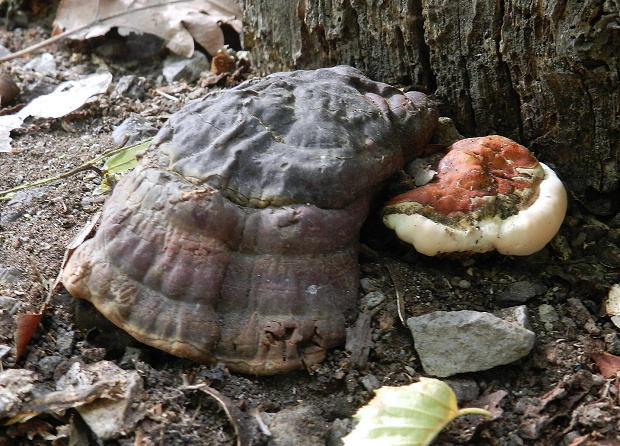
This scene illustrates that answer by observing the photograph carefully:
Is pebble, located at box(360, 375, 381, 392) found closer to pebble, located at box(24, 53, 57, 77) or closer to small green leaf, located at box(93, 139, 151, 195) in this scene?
small green leaf, located at box(93, 139, 151, 195)

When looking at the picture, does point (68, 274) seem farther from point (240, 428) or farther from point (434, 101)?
point (434, 101)

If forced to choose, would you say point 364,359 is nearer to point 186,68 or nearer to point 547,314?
point 547,314

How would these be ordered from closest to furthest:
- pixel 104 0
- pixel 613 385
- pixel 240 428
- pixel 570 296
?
pixel 240 428 → pixel 613 385 → pixel 570 296 → pixel 104 0

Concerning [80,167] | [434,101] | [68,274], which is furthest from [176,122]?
[434,101]

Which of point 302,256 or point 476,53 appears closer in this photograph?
point 302,256

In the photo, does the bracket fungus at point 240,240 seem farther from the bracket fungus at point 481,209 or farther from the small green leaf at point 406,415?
the small green leaf at point 406,415
